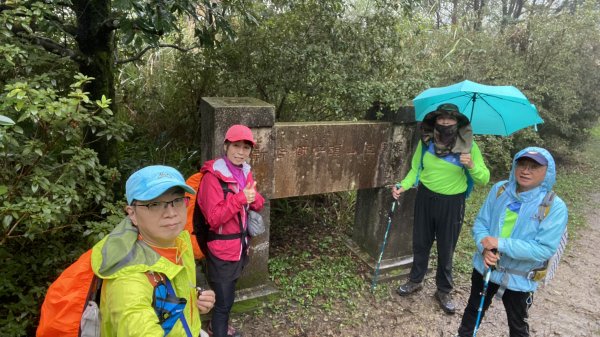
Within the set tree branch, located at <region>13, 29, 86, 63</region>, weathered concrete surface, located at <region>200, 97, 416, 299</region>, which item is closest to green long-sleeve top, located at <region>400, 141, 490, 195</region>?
weathered concrete surface, located at <region>200, 97, 416, 299</region>

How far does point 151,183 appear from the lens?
1.54 metres

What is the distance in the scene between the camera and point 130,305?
4.62 feet

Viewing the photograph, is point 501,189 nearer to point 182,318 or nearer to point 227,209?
point 227,209

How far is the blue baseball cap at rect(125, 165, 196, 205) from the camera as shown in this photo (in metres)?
1.53

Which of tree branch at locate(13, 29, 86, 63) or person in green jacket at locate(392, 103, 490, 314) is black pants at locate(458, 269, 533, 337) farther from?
tree branch at locate(13, 29, 86, 63)

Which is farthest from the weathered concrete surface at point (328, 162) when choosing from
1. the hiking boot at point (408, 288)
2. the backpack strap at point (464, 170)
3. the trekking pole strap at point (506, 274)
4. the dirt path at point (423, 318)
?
the trekking pole strap at point (506, 274)

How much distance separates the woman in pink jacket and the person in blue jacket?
5.77 ft

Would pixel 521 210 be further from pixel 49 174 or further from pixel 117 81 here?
pixel 117 81

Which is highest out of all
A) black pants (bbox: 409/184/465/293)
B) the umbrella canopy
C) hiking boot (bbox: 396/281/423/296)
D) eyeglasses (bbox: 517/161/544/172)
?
the umbrella canopy

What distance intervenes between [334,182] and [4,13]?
2892 millimetres

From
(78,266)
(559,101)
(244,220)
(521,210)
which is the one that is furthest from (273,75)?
(559,101)

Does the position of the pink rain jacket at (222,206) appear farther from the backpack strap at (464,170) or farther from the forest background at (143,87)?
the backpack strap at (464,170)

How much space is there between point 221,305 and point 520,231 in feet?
7.44

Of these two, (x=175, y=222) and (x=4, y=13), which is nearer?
(x=175, y=222)
